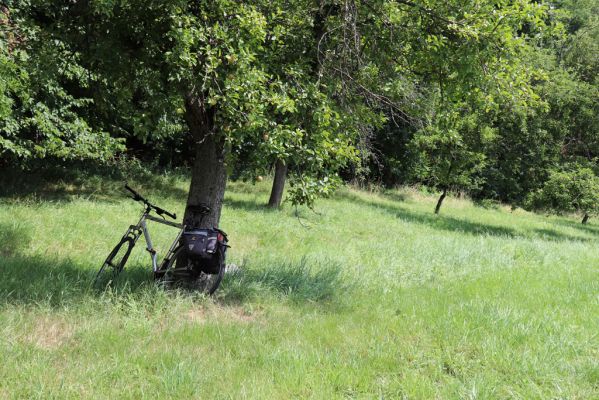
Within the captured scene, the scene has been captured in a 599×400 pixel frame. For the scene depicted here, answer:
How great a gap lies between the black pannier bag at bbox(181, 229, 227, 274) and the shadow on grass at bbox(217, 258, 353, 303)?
21.9 inches

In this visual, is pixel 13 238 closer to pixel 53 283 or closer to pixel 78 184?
pixel 53 283

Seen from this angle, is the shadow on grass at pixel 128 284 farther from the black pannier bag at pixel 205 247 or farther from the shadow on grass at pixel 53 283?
the black pannier bag at pixel 205 247

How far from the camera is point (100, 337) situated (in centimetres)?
409

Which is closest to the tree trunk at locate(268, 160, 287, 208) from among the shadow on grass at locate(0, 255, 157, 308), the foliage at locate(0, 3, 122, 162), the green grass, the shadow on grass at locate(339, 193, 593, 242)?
the shadow on grass at locate(339, 193, 593, 242)

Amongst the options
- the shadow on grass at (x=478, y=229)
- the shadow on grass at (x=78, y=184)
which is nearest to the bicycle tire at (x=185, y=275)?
the shadow on grass at (x=78, y=184)

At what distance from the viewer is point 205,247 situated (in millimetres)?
5059

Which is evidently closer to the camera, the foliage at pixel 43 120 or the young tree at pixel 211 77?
the young tree at pixel 211 77

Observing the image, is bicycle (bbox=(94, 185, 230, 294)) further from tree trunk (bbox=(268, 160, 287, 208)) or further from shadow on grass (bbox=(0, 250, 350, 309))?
tree trunk (bbox=(268, 160, 287, 208))

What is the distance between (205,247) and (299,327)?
124cm

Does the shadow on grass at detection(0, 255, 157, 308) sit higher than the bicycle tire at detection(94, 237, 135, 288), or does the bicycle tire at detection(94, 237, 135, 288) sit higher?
the bicycle tire at detection(94, 237, 135, 288)

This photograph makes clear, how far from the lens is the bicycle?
5.07 meters

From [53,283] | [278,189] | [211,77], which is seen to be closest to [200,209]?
[211,77]

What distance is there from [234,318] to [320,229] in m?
7.95

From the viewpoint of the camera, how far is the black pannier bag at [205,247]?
505 cm
